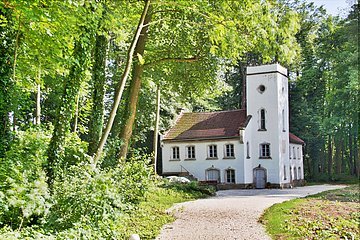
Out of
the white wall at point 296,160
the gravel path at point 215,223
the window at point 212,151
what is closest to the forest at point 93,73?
the gravel path at point 215,223

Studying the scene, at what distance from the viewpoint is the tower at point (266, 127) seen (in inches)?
1192

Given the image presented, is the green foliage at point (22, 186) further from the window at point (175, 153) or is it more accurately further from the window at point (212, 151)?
the window at point (175, 153)

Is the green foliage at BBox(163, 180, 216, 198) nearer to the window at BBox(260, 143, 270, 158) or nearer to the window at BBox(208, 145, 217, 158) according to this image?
the window at BBox(208, 145, 217, 158)

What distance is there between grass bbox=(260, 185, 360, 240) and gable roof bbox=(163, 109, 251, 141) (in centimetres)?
1517

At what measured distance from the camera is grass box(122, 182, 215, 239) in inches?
422

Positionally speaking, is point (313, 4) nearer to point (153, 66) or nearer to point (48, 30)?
point (153, 66)

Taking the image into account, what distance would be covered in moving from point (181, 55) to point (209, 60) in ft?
4.01

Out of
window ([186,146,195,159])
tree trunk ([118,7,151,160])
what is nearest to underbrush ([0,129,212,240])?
tree trunk ([118,7,151,160])

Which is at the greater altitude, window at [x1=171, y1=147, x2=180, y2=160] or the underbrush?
window at [x1=171, y1=147, x2=180, y2=160]

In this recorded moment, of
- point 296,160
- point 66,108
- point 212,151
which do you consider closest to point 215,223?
point 66,108

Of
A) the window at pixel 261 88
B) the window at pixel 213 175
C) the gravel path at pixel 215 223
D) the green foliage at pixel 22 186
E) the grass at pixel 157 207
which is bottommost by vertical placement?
the gravel path at pixel 215 223

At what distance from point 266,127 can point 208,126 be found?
176 inches

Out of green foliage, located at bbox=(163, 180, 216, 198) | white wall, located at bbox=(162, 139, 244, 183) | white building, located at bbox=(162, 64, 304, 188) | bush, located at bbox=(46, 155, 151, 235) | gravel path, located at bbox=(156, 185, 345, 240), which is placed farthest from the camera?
white building, located at bbox=(162, 64, 304, 188)

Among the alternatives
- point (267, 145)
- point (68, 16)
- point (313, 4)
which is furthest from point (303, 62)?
point (68, 16)
